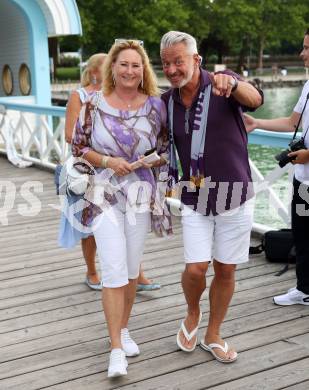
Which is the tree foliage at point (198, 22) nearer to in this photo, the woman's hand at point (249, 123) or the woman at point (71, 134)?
the woman at point (71, 134)

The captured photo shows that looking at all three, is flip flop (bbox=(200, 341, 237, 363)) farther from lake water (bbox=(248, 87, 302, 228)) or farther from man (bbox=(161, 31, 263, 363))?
lake water (bbox=(248, 87, 302, 228))

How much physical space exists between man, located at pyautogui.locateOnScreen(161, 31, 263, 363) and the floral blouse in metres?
0.10

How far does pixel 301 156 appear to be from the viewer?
342 cm

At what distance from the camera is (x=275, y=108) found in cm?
3166

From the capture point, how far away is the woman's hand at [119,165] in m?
2.89

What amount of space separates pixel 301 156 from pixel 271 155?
11.3 m

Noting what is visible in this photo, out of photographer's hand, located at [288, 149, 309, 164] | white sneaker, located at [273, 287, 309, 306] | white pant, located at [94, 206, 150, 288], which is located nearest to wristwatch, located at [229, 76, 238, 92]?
white pant, located at [94, 206, 150, 288]

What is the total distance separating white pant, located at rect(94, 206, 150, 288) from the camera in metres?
2.98

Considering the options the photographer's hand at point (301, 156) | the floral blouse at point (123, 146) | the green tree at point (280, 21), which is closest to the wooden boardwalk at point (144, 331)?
the floral blouse at point (123, 146)

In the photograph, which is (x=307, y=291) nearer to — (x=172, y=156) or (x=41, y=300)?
(x=172, y=156)

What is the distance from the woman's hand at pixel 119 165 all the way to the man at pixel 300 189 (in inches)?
26.6

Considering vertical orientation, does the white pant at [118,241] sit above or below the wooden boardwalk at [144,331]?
above

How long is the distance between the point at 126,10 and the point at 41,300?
38.2m

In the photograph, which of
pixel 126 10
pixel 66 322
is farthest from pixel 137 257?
pixel 126 10
